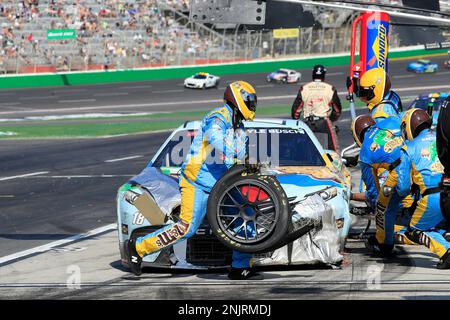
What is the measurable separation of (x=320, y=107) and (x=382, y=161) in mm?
5734

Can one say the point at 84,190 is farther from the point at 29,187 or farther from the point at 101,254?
the point at 101,254

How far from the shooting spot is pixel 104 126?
101 feet

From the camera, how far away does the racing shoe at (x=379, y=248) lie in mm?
9352

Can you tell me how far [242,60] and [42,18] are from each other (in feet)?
44.6

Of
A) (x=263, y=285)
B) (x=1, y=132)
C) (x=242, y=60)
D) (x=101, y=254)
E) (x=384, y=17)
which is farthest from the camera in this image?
(x=242, y=60)

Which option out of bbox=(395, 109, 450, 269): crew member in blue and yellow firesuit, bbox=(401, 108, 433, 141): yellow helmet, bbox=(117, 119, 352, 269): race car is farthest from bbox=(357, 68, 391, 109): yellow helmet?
bbox=(117, 119, 352, 269): race car

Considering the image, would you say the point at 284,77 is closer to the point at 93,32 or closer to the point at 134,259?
the point at 93,32

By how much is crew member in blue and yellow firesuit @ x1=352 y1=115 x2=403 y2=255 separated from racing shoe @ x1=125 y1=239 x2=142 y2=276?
233cm

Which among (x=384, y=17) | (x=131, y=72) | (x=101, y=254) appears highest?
(x=384, y=17)

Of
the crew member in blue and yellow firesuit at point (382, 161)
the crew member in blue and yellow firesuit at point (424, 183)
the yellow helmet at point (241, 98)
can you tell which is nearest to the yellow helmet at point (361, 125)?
the crew member in blue and yellow firesuit at point (382, 161)

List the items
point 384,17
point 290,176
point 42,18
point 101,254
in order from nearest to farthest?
point 290,176
point 101,254
point 384,17
point 42,18

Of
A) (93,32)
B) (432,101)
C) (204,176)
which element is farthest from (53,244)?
(93,32)

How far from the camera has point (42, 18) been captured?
174ft
